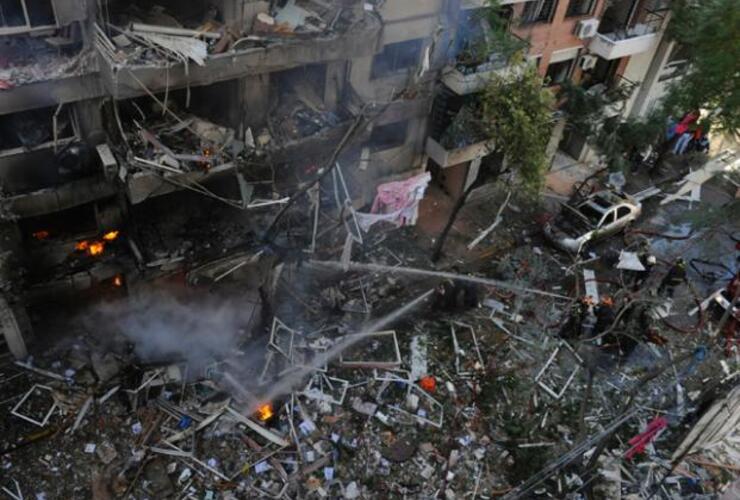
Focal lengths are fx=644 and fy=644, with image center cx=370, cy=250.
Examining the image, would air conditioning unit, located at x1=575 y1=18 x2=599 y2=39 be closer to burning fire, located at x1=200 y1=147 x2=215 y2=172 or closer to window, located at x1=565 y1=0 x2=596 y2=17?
window, located at x1=565 y1=0 x2=596 y2=17

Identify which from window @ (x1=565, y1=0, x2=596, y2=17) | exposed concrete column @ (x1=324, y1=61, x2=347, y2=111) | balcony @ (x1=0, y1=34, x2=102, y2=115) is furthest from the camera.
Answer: window @ (x1=565, y1=0, x2=596, y2=17)

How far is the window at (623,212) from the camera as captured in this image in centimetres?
2403

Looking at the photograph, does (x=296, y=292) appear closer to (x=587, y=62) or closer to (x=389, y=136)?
(x=389, y=136)

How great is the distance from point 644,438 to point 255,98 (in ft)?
45.3

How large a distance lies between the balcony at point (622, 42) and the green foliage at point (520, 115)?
6048mm

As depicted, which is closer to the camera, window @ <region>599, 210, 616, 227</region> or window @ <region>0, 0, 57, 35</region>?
window @ <region>0, 0, 57, 35</region>

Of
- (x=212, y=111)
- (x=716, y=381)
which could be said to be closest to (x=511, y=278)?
(x=716, y=381)

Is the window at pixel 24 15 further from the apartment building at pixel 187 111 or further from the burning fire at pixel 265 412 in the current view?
the burning fire at pixel 265 412

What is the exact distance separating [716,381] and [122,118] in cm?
1836

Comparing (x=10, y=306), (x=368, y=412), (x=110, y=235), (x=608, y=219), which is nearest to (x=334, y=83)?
(x=110, y=235)

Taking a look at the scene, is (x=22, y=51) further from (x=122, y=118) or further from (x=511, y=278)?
(x=511, y=278)

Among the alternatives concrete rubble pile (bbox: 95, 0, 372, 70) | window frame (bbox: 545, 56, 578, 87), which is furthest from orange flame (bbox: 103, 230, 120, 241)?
window frame (bbox: 545, 56, 578, 87)

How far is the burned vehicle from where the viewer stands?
23.2m

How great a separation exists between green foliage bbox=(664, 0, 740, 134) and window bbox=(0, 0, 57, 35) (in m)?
20.1
